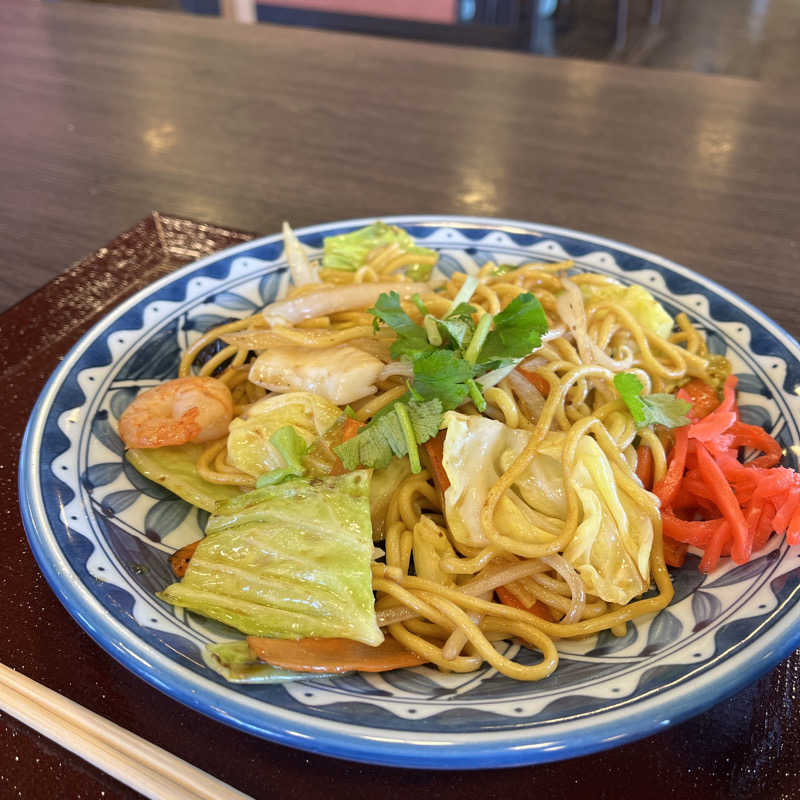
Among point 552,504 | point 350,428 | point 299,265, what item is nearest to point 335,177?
point 299,265

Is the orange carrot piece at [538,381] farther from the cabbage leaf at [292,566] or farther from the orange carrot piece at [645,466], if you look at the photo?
the cabbage leaf at [292,566]

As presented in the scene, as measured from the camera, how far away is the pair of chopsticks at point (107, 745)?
112 cm

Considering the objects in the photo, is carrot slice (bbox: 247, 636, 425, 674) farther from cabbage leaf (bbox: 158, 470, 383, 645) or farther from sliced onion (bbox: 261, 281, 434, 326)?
sliced onion (bbox: 261, 281, 434, 326)

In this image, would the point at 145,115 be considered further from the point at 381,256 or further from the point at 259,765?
the point at 259,765

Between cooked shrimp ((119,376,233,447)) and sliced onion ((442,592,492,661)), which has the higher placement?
cooked shrimp ((119,376,233,447))


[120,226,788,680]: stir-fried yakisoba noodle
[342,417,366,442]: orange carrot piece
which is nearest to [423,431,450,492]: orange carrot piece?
[120,226,788,680]: stir-fried yakisoba noodle

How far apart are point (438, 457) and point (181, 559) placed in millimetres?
561

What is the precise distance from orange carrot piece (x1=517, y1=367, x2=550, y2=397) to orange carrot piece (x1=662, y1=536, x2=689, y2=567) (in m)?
0.44

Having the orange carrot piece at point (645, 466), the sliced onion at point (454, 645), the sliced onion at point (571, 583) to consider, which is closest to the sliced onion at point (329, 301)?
the orange carrot piece at point (645, 466)

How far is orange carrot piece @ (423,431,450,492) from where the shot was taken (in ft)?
5.20

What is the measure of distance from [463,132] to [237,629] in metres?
2.88

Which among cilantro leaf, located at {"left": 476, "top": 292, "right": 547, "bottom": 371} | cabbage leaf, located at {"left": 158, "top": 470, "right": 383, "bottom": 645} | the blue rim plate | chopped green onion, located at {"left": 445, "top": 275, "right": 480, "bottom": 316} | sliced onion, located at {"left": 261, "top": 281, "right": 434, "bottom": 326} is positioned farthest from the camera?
sliced onion, located at {"left": 261, "top": 281, "right": 434, "bottom": 326}

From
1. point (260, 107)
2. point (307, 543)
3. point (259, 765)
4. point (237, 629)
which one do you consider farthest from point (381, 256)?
point (260, 107)

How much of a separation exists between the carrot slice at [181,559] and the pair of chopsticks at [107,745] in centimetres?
30
